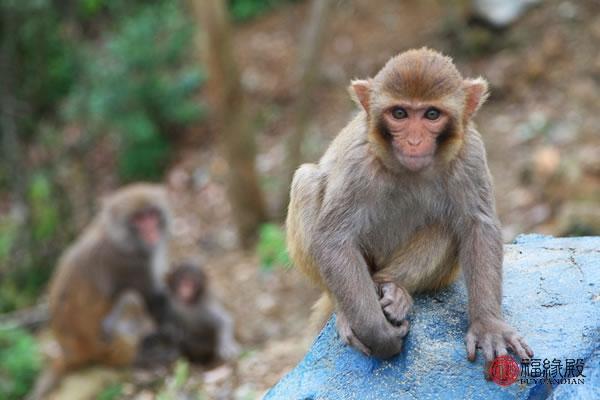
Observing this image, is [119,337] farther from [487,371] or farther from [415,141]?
[415,141]

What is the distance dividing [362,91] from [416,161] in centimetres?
46

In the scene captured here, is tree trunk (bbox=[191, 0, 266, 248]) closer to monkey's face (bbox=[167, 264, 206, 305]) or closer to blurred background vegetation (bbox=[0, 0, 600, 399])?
blurred background vegetation (bbox=[0, 0, 600, 399])

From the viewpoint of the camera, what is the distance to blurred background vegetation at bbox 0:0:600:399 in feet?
29.1

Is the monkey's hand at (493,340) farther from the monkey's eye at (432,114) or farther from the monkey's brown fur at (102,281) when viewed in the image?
the monkey's brown fur at (102,281)

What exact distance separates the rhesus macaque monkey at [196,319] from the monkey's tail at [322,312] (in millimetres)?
4305

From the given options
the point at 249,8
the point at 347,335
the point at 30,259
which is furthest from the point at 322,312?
the point at 249,8

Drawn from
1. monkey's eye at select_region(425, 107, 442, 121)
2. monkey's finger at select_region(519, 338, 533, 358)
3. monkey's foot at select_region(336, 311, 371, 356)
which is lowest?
monkey's finger at select_region(519, 338, 533, 358)

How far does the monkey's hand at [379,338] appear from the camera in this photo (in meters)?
3.47

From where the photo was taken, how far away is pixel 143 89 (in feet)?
41.2

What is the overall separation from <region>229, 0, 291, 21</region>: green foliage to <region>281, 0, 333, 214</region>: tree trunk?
4888mm

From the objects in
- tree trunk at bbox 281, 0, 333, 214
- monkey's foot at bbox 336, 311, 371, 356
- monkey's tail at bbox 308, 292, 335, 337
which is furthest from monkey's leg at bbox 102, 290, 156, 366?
monkey's foot at bbox 336, 311, 371, 356

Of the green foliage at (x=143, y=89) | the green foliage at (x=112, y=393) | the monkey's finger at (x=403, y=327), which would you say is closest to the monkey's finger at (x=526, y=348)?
the monkey's finger at (x=403, y=327)

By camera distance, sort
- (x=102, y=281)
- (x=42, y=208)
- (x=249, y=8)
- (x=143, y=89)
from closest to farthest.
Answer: (x=102, y=281) < (x=143, y=89) < (x=42, y=208) < (x=249, y=8)

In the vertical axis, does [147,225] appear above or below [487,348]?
below
